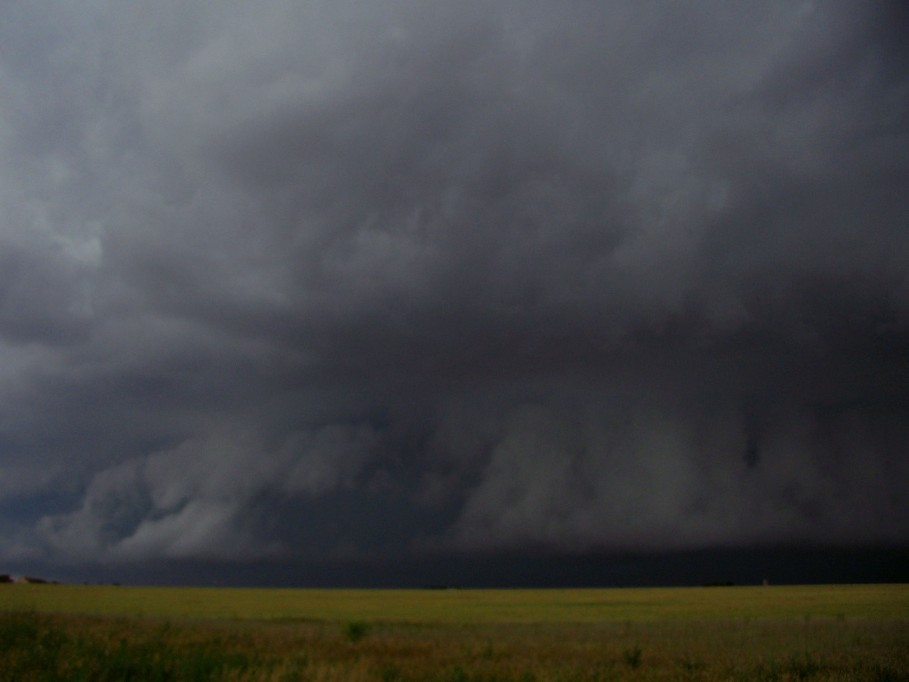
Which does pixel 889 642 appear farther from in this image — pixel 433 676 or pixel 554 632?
pixel 433 676

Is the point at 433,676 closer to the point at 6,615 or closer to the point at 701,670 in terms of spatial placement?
the point at 701,670

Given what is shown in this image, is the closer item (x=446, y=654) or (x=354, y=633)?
(x=446, y=654)

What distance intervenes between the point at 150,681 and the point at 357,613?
151 ft

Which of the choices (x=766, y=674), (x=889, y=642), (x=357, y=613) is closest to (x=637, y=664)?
(x=766, y=674)

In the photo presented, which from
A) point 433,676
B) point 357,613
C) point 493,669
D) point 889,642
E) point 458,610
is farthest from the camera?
point 458,610

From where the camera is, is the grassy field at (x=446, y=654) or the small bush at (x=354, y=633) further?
the small bush at (x=354, y=633)

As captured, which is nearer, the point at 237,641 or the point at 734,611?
the point at 237,641

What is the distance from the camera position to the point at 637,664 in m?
23.0

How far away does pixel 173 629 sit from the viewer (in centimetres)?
3148

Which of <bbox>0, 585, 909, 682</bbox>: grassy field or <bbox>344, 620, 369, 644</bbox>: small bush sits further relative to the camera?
<bbox>344, 620, 369, 644</bbox>: small bush

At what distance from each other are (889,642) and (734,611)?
116 feet

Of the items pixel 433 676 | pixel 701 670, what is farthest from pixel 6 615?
pixel 701 670

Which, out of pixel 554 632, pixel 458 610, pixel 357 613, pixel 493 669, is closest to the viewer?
pixel 493 669

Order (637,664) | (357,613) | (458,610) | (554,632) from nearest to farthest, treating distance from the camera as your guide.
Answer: (637,664), (554,632), (357,613), (458,610)
